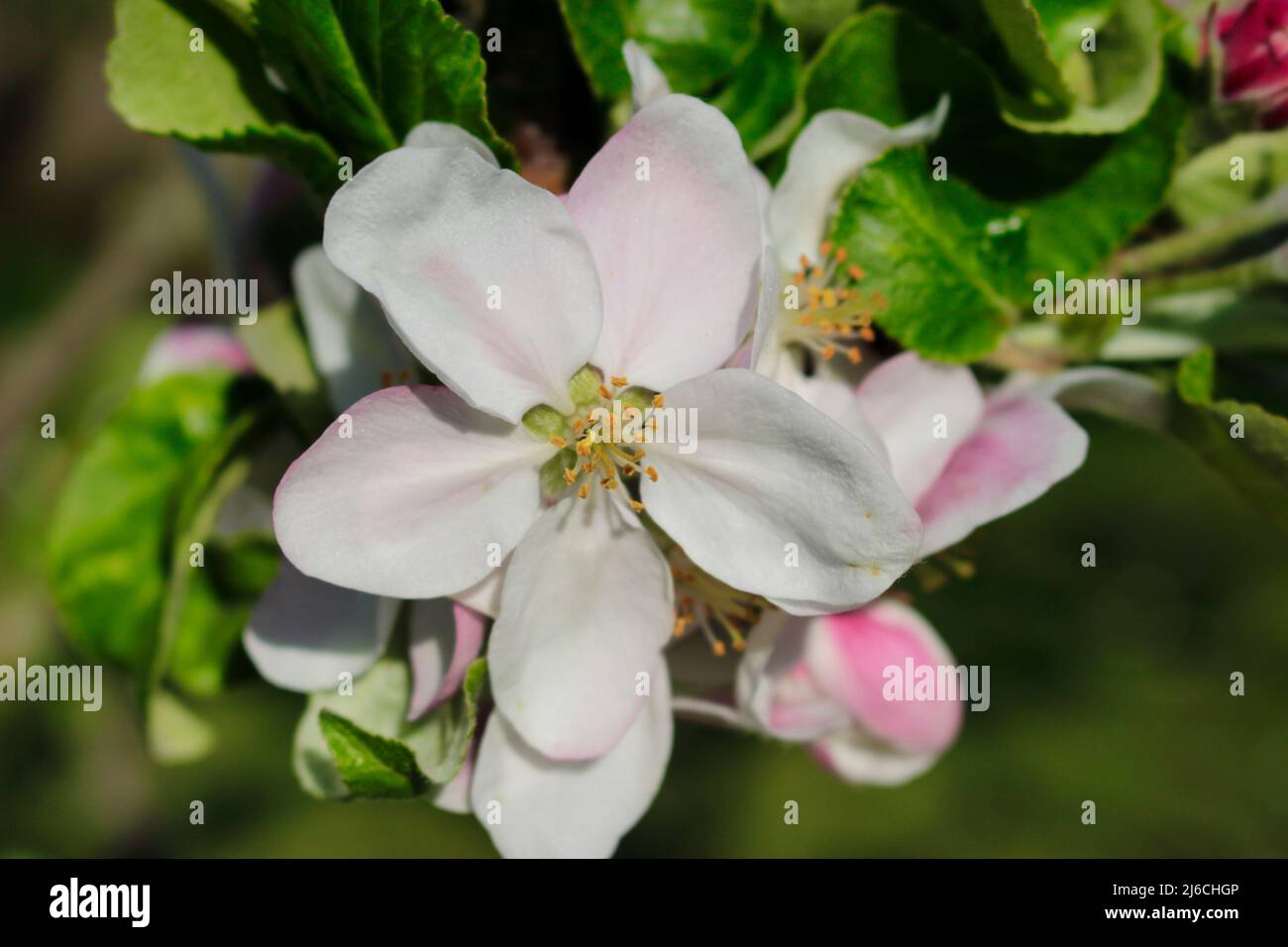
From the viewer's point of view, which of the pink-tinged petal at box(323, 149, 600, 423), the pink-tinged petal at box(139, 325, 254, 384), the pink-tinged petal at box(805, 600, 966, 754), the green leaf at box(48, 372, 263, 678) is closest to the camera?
the pink-tinged petal at box(323, 149, 600, 423)

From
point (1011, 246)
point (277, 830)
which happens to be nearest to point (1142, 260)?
point (1011, 246)

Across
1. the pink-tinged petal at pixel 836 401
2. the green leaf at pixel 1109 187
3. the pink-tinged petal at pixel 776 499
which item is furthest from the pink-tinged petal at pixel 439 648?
the green leaf at pixel 1109 187

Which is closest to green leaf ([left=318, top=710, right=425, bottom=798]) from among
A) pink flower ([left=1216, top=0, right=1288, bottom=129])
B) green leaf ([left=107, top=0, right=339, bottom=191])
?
green leaf ([left=107, top=0, right=339, bottom=191])

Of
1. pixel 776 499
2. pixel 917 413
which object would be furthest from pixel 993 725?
pixel 776 499

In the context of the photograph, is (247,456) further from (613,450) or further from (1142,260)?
(1142,260)

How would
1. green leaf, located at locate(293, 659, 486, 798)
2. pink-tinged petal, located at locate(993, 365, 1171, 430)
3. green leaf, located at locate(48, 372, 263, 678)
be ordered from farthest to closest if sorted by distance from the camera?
1. green leaf, located at locate(48, 372, 263, 678)
2. pink-tinged petal, located at locate(993, 365, 1171, 430)
3. green leaf, located at locate(293, 659, 486, 798)

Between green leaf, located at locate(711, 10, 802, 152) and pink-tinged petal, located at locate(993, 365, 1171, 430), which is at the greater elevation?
green leaf, located at locate(711, 10, 802, 152)

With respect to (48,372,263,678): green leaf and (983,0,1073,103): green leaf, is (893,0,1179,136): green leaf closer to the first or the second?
(983,0,1073,103): green leaf
